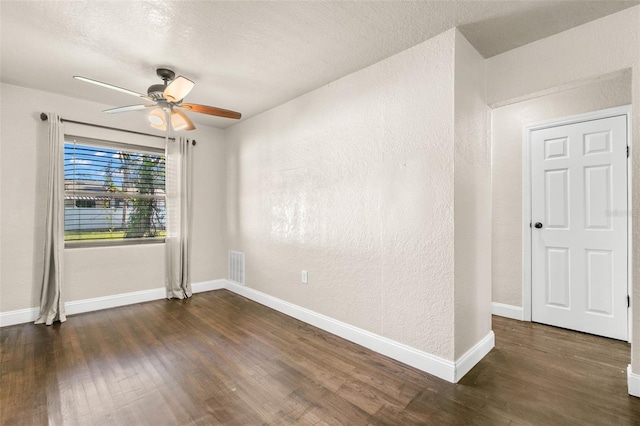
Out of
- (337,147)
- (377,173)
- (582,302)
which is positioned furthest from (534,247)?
(337,147)

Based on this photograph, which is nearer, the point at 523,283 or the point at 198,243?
the point at 523,283

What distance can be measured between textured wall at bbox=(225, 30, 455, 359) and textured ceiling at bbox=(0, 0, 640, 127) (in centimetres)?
24

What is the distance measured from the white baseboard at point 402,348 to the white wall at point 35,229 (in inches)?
86.9

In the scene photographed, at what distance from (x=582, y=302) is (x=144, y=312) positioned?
15.6ft

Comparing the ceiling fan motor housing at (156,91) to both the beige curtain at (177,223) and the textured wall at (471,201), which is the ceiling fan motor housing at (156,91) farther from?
the textured wall at (471,201)

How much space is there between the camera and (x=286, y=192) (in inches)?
143

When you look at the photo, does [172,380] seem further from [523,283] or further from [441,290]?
[523,283]

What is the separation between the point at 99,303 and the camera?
12.1ft

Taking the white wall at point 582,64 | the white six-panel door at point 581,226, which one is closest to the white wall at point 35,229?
the white wall at point 582,64

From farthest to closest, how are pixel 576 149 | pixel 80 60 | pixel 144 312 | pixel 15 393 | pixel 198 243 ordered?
pixel 198 243 → pixel 144 312 → pixel 576 149 → pixel 80 60 → pixel 15 393

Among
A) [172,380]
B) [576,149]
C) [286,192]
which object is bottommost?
[172,380]

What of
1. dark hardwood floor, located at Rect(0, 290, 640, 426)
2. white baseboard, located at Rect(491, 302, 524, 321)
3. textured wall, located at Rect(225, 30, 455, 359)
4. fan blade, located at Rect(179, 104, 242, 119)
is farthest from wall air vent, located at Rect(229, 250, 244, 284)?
white baseboard, located at Rect(491, 302, 524, 321)

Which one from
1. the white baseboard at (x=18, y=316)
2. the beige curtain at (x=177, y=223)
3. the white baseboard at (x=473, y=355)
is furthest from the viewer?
the beige curtain at (x=177, y=223)

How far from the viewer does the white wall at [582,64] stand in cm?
190
